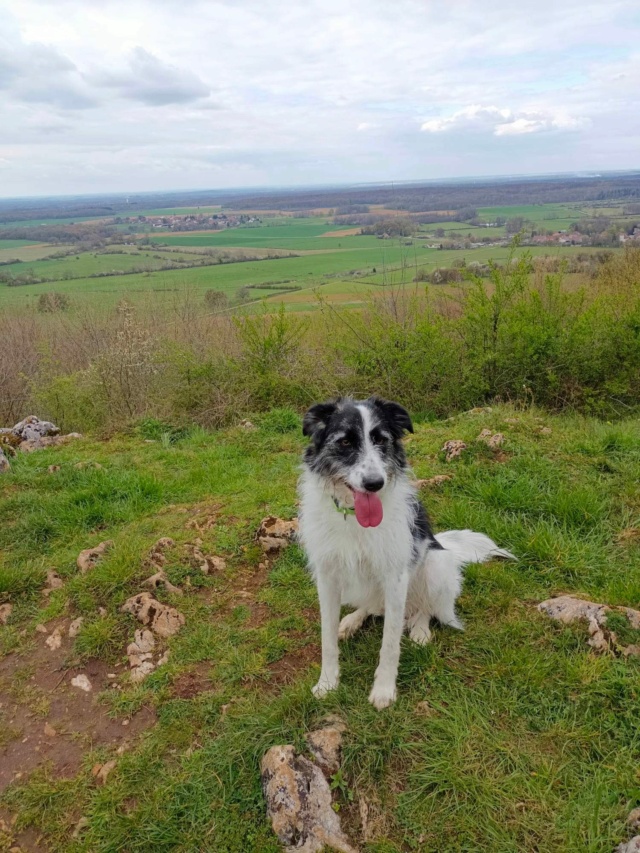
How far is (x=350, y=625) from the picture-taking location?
368 centimetres

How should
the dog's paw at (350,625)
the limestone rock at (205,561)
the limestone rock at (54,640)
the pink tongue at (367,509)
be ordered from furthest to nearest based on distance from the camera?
the limestone rock at (205,561) < the limestone rock at (54,640) < the dog's paw at (350,625) < the pink tongue at (367,509)

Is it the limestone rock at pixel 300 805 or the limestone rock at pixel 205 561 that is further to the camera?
the limestone rock at pixel 205 561

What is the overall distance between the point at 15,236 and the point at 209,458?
57.3 m

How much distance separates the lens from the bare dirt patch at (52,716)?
3.05 m

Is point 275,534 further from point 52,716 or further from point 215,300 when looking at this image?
point 215,300

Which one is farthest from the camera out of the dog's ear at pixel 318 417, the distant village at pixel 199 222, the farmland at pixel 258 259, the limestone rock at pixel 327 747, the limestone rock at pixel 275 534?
the distant village at pixel 199 222

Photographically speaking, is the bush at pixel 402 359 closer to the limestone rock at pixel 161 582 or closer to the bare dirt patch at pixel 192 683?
the limestone rock at pixel 161 582

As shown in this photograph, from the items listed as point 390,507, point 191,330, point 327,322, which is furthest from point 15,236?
point 390,507

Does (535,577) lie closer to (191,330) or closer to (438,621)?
(438,621)

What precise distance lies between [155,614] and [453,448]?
3.82m

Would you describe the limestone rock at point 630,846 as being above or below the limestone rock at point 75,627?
above

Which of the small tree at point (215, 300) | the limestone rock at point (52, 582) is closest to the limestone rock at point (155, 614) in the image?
the limestone rock at point (52, 582)

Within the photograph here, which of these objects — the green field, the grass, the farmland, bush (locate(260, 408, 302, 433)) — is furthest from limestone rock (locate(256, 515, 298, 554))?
the green field

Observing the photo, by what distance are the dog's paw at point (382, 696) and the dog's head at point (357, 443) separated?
1138 mm
